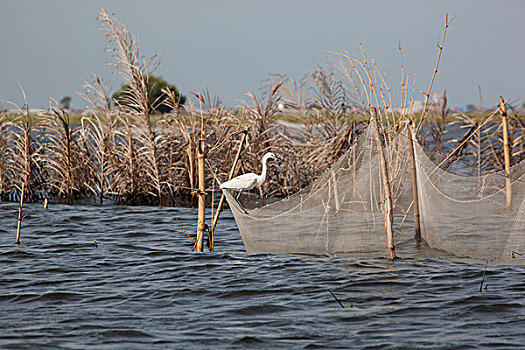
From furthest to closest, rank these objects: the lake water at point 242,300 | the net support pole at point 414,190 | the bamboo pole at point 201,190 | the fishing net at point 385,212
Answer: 1. the bamboo pole at point 201,190
2. the net support pole at point 414,190
3. the fishing net at point 385,212
4. the lake water at point 242,300

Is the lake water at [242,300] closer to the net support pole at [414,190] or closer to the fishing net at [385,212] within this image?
the fishing net at [385,212]

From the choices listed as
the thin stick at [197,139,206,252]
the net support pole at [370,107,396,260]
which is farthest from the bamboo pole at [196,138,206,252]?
the net support pole at [370,107,396,260]

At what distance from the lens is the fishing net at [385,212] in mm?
8078

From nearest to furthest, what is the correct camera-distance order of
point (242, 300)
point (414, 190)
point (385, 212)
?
1. point (242, 300)
2. point (385, 212)
3. point (414, 190)

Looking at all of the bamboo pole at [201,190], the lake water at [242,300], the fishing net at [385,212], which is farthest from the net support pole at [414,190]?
the bamboo pole at [201,190]

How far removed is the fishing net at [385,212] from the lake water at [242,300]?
0.32 m

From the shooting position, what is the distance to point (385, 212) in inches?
326

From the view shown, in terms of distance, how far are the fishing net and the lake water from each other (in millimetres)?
325

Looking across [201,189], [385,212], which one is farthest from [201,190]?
[385,212]

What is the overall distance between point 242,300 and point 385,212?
204 cm

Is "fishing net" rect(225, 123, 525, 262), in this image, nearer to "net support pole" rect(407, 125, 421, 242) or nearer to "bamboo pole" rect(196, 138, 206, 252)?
"net support pole" rect(407, 125, 421, 242)

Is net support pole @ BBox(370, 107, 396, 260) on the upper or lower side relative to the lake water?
upper

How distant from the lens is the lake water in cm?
624

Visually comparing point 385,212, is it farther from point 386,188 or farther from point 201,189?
point 201,189
